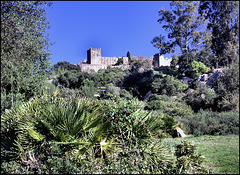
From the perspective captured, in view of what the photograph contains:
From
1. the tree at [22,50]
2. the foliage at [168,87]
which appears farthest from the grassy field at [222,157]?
the foliage at [168,87]

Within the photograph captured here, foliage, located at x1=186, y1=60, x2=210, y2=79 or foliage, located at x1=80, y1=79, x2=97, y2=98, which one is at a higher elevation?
foliage, located at x1=186, y1=60, x2=210, y2=79

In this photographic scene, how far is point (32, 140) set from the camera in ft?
13.3

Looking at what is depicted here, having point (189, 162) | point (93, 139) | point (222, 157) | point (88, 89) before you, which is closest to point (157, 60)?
point (88, 89)

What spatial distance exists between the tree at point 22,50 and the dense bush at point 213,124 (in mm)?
7514

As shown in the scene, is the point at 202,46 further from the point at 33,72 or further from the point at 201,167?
the point at 201,167

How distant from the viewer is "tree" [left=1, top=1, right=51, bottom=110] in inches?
297

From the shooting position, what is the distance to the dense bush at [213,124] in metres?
9.66

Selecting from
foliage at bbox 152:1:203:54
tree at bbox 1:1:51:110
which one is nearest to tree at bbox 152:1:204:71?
foliage at bbox 152:1:203:54

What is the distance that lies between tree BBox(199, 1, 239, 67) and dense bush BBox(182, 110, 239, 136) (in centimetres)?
406

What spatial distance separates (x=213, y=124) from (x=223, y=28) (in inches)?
403

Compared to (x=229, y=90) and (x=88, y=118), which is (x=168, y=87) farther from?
(x=88, y=118)

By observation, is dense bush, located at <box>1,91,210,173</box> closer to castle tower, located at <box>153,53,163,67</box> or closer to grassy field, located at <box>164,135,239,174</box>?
grassy field, located at <box>164,135,239,174</box>

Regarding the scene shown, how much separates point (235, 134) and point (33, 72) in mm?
8976

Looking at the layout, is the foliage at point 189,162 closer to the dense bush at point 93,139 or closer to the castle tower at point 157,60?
the dense bush at point 93,139
